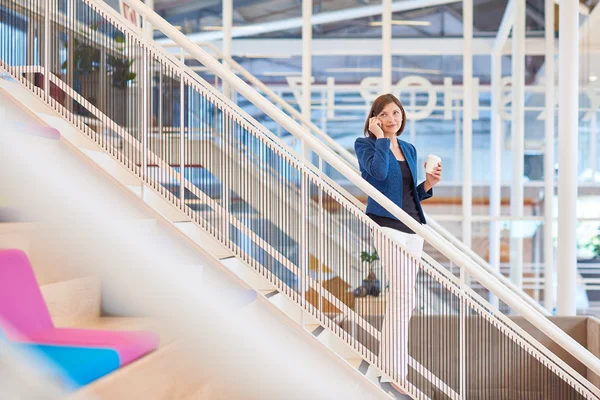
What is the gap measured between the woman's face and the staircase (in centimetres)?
36

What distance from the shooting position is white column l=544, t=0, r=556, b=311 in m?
6.81

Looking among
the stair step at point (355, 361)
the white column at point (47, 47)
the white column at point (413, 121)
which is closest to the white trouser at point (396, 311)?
the stair step at point (355, 361)

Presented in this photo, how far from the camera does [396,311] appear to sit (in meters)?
3.09

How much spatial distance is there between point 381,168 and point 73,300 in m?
1.34

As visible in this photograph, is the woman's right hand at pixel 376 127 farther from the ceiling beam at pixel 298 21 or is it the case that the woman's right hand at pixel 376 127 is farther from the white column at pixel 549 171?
the white column at pixel 549 171

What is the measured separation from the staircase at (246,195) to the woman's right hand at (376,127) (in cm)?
23

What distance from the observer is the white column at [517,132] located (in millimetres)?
6910

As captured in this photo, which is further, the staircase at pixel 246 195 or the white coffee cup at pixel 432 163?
the white coffee cup at pixel 432 163

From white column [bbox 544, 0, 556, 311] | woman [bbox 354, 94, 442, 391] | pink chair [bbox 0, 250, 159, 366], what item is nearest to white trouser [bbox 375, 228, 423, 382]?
woman [bbox 354, 94, 442, 391]

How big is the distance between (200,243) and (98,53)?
2.99 ft

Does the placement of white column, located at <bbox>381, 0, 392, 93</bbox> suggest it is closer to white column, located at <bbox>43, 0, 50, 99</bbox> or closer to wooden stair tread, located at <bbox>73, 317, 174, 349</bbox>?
white column, located at <bbox>43, 0, 50, 99</bbox>

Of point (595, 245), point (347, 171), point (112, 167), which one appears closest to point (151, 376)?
point (112, 167)

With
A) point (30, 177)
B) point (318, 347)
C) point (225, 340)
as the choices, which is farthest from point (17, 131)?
point (318, 347)

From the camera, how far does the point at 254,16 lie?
268 inches
